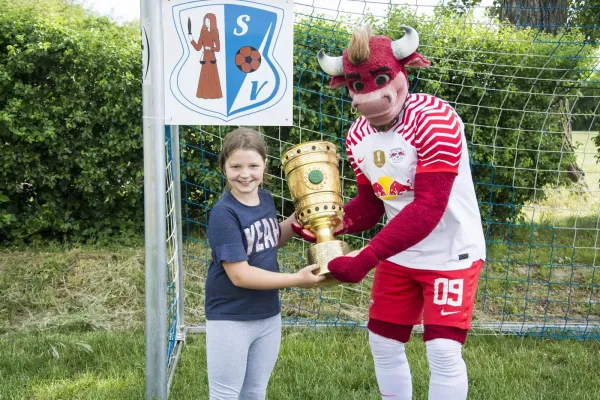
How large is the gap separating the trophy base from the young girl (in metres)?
0.03

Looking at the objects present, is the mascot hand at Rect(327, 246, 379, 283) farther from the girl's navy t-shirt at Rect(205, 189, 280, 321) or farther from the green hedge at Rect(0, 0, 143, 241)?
the green hedge at Rect(0, 0, 143, 241)

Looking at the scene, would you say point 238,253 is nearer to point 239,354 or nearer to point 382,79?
point 239,354

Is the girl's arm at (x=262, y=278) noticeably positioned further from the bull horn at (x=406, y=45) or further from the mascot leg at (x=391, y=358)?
the bull horn at (x=406, y=45)

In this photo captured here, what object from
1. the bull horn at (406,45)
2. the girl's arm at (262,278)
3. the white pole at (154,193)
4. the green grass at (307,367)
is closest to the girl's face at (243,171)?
the girl's arm at (262,278)

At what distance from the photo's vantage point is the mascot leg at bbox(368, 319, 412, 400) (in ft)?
8.04

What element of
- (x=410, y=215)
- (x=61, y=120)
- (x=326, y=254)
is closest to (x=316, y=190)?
(x=326, y=254)

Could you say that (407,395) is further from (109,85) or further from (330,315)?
(109,85)

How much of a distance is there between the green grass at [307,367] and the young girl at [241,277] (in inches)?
37.5

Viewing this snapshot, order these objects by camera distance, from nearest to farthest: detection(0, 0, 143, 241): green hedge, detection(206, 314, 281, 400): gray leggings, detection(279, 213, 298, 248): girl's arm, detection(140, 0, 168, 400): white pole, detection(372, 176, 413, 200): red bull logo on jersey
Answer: detection(206, 314, 281, 400): gray leggings, detection(372, 176, 413, 200): red bull logo on jersey, detection(279, 213, 298, 248): girl's arm, detection(140, 0, 168, 400): white pole, detection(0, 0, 143, 241): green hedge

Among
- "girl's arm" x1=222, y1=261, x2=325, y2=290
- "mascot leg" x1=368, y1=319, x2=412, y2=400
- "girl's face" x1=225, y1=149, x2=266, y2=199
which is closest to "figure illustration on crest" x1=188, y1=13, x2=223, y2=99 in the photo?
"girl's face" x1=225, y1=149, x2=266, y2=199

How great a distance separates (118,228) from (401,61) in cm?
412

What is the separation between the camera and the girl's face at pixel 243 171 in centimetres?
219

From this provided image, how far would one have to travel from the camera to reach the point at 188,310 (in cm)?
450

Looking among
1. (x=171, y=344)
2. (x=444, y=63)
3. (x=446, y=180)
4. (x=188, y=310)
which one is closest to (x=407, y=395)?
(x=446, y=180)
